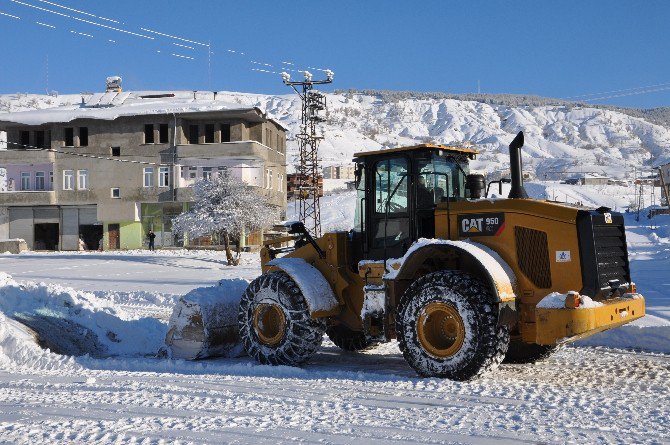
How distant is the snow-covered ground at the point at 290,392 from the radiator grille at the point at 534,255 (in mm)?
1157

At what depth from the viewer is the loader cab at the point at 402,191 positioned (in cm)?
865

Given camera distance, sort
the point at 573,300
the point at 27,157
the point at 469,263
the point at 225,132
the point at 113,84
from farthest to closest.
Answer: the point at 113,84 → the point at 27,157 → the point at 225,132 → the point at 469,263 → the point at 573,300

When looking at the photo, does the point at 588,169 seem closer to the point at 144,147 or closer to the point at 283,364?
the point at 144,147

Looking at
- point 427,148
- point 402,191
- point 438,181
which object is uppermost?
point 427,148

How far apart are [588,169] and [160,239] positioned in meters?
110

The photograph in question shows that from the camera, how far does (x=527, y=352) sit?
9211mm

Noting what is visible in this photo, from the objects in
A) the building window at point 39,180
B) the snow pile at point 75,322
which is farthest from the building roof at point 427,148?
the building window at point 39,180

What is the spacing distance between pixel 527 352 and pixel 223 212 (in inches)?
1070

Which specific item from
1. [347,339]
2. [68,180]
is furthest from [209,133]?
[347,339]

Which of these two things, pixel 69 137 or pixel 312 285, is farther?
pixel 69 137

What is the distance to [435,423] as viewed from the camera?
19.7 ft

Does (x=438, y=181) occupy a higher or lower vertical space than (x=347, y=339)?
higher

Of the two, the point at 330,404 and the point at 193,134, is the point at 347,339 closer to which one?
the point at 330,404

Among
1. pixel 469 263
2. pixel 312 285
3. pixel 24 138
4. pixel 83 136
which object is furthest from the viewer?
pixel 24 138
